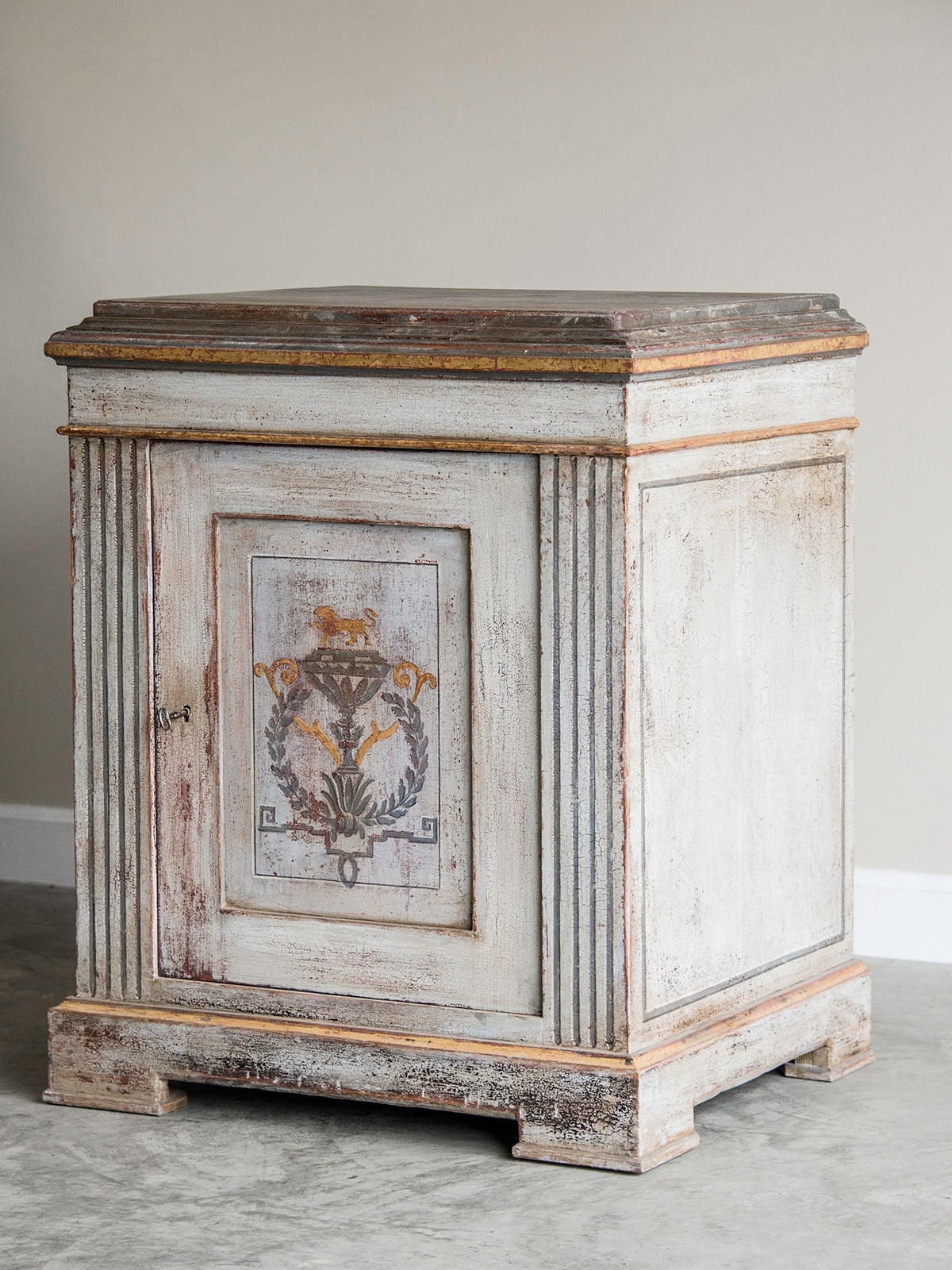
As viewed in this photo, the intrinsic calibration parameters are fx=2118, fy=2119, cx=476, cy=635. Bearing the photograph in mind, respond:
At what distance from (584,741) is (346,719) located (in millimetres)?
352

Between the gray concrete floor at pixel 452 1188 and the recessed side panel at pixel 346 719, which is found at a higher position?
the recessed side panel at pixel 346 719

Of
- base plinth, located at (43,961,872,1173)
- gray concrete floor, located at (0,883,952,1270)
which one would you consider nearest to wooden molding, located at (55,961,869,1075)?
base plinth, located at (43,961,872,1173)

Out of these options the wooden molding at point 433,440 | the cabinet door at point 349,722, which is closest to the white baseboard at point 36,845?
the cabinet door at point 349,722

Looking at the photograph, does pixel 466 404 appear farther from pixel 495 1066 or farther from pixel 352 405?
pixel 495 1066

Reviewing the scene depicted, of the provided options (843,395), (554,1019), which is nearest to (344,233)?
(843,395)

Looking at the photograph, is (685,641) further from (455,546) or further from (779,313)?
(779,313)

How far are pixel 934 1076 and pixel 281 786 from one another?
1.12 meters

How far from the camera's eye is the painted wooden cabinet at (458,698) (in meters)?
2.80

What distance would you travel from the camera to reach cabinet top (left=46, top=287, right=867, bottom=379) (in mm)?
2742

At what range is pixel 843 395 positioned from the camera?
3176 millimetres

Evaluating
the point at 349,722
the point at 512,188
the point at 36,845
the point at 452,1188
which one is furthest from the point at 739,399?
the point at 36,845

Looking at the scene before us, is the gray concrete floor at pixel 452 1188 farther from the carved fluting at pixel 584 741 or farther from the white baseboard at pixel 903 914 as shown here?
the white baseboard at pixel 903 914

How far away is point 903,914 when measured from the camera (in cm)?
395

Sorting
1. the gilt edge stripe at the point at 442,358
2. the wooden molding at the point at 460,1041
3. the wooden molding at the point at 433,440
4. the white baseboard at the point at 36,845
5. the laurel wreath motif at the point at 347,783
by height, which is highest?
the gilt edge stripe at the point at 442,358
